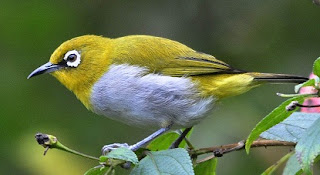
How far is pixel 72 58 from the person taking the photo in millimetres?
4953

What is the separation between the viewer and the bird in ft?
14.9

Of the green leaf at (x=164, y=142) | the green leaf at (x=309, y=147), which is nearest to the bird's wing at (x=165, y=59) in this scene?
the green leaf at (x=164, y=142)

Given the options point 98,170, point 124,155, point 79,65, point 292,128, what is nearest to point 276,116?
point 292,128

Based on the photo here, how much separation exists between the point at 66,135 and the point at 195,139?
4.29 ft

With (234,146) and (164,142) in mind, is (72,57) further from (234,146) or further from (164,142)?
(234,146)

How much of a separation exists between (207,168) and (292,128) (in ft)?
1.67

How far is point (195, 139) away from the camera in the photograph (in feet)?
22.4

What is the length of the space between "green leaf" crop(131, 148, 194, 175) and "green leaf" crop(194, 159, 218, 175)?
396 mm

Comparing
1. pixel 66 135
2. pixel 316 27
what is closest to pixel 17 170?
pixel 66 135

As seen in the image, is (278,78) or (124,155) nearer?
(124,155)

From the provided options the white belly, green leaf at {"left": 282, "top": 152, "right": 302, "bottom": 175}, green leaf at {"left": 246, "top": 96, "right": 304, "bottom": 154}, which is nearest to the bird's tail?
the white belly

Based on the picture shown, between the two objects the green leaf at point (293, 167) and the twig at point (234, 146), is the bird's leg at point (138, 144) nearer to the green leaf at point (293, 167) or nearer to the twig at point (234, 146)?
the twig at point (234, 146)

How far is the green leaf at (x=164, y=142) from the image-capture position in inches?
164

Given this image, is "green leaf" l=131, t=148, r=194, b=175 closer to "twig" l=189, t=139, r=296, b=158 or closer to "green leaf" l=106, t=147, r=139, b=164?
"green leaf" l=106, t=147, r=139, b=164
